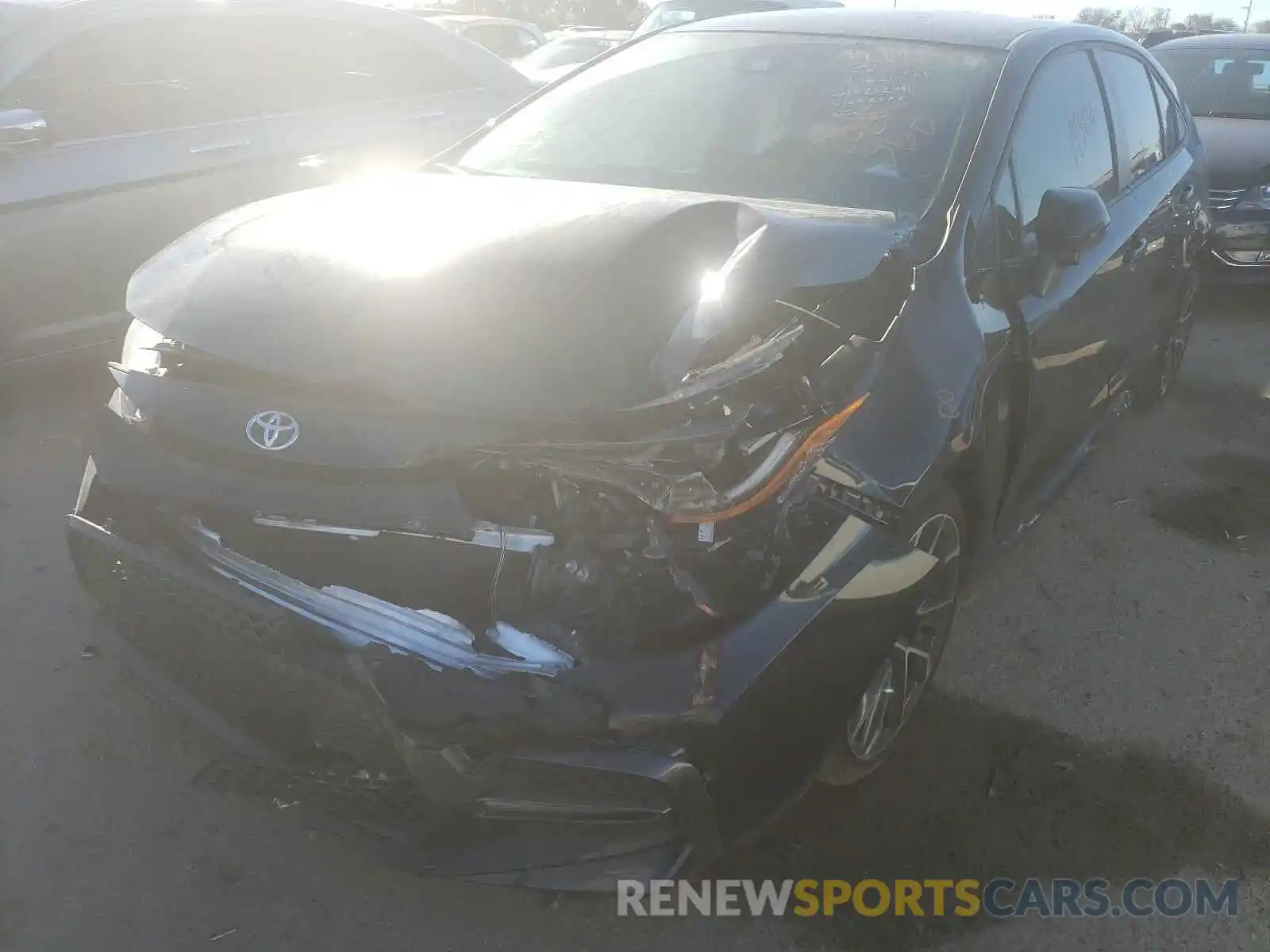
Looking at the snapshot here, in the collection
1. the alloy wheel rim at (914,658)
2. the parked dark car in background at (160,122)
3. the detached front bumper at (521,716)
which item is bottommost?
the alloy wheel rim at (914,658)

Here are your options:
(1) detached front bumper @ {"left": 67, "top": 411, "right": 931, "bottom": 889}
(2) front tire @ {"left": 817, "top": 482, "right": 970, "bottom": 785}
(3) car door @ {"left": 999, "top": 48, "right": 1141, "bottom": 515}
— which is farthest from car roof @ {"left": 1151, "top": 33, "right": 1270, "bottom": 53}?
(1) detached front bumper @ {"left": 67, "top": 411, "right": 931, "bottom": 889}

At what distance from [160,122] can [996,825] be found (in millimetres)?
4391

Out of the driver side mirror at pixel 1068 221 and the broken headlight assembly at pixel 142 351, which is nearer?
the broken headlight assembly at pixel 142 351

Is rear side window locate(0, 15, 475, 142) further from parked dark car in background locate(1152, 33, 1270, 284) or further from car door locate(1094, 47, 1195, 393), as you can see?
parked dark car in background locate(1152, 33, 1270, 284)

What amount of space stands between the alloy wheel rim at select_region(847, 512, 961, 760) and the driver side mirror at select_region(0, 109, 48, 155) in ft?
11.7

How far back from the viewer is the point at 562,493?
2.04 metres

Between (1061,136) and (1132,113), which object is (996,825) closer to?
(1061,136)

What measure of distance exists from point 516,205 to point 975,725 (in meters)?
1.81

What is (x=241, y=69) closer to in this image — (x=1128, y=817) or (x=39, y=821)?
(x=39, y=821)

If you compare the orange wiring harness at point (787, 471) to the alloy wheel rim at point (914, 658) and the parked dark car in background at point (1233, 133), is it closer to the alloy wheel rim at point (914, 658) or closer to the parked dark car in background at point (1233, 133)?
the alloy wheel rim at point (914, 658)

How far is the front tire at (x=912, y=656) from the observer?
237cm

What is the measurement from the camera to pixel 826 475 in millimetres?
2129

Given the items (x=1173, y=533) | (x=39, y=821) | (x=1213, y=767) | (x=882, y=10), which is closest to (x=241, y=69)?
(x=882, y=10)

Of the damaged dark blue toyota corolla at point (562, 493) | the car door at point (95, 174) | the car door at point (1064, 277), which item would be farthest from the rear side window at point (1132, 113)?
the car door at point (95, 174)
